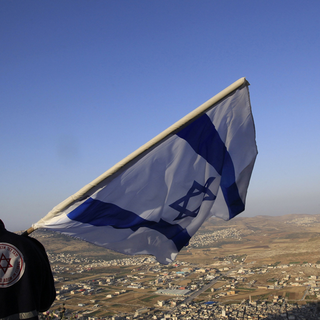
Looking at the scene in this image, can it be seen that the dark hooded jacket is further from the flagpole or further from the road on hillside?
the road on hillside

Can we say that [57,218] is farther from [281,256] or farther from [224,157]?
[281,256]

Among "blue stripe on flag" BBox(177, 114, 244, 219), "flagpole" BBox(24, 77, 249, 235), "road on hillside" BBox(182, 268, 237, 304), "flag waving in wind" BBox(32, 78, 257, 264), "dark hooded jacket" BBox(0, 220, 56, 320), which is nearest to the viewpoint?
"dark hooded jacket" BBox(0, 220, 56, 320)

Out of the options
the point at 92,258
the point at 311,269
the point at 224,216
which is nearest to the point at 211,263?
the point at 311,269

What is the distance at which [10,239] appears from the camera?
6.34ft

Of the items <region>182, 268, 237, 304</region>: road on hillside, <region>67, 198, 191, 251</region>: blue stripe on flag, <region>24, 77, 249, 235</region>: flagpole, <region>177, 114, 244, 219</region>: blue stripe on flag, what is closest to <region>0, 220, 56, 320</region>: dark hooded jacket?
<region>24, 77, 249, 235</region>: flagpole

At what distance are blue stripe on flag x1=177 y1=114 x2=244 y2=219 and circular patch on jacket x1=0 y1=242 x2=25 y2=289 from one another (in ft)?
6.58

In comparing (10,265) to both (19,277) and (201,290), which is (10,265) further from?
(201,290)

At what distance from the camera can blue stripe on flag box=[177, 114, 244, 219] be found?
11.1ft

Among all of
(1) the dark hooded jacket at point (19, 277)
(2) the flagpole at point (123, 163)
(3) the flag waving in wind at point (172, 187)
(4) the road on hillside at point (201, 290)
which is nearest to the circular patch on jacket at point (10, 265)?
(1) the dark hooded jacket at point (19, 277)

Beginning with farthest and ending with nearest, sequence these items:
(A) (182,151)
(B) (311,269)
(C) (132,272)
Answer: (C) (132,272), (B) (311,269), (A) (182,151)

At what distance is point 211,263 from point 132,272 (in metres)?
13.3

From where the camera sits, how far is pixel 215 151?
372cm

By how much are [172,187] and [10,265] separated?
6.42 ft

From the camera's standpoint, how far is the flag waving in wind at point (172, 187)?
2686mm
